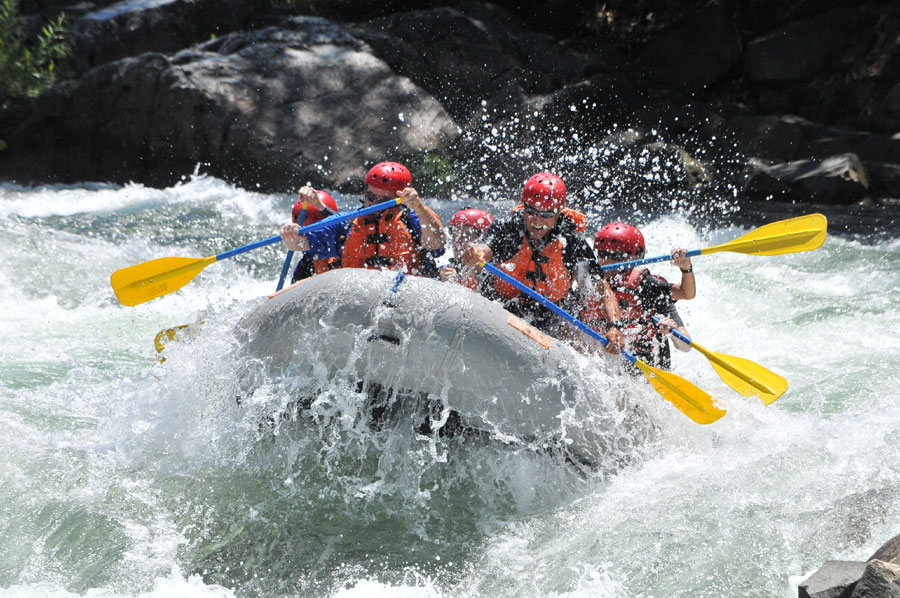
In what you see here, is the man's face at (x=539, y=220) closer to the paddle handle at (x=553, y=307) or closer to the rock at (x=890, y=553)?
the paddle handle at (x=553, y=307)

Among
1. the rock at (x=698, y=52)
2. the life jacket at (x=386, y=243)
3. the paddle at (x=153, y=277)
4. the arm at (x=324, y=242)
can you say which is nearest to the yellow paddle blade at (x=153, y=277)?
the paddle at (x=153, y=277)

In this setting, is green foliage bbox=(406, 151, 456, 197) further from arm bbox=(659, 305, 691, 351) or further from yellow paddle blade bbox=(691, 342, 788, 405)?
yellow paddle blade bbox=(691, 342, 788, 405)

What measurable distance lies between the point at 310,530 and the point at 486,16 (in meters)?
9.77

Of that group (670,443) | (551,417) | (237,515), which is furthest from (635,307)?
(237,515)

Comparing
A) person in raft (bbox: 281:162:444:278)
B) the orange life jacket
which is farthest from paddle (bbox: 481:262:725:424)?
person in raft (bbox: 281:162:444:278)

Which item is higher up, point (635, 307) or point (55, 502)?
point (635, 307)

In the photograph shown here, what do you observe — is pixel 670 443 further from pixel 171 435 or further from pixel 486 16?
pixel 486 16

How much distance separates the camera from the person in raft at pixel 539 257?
13.5 feet

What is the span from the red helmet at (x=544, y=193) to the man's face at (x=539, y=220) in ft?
0.09

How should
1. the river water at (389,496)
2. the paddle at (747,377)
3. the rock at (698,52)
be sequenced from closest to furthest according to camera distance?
the river water at (389,496)
the paddle at (747,377)
the rock at (698,52)

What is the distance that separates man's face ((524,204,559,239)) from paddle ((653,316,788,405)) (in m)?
0.95

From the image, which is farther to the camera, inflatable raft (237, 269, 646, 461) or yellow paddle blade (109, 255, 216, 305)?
yellow paddle blade (109, 255, 216, 305)

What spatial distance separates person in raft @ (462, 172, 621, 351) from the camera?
4102 mm

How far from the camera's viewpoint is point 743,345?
6.12m
